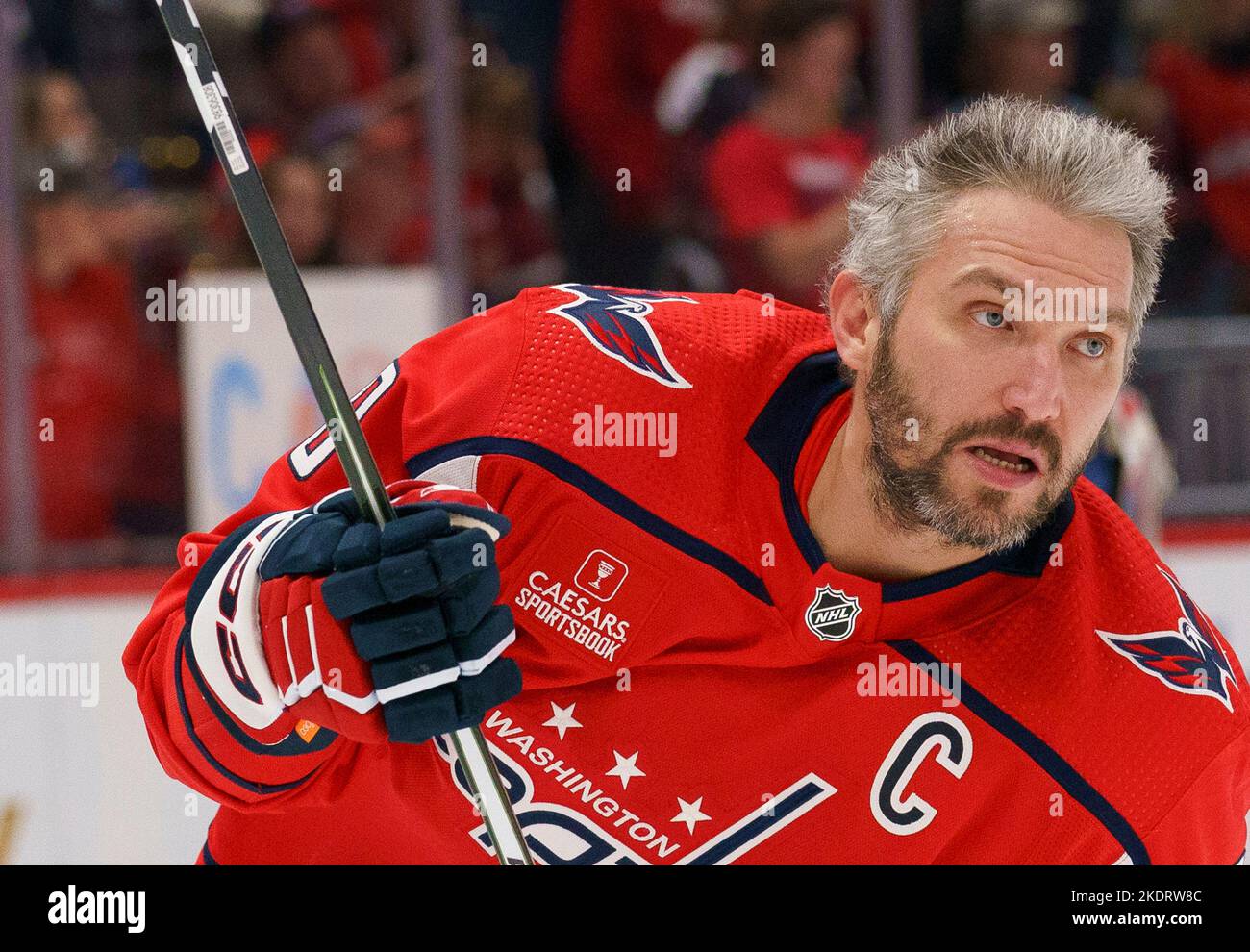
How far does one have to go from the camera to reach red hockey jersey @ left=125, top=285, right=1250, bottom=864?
187cm

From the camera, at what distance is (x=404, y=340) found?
4133mm

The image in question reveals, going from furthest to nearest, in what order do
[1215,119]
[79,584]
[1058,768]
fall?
[1215,119] < [79,584] < [1058,768]

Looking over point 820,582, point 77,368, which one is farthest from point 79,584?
point 820,582

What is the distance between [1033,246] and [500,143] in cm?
266

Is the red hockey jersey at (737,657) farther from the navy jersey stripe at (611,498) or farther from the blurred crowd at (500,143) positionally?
the blurred crowd at (500,143)

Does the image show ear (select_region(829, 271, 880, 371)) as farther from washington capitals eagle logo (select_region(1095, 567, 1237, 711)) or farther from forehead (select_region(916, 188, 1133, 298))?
washington capitals eagle logo (select_region(1095, 567, 1237, 711))

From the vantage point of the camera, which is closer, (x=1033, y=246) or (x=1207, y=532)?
(x=1033, y=246)

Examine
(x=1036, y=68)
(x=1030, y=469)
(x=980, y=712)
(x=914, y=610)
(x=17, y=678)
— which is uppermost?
(x=1036, y=68)

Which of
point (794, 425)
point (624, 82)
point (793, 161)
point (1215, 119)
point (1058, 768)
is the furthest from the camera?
point (1215, 119)

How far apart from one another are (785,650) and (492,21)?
272 cm

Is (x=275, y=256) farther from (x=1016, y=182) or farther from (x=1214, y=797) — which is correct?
(x=1214, y=797)

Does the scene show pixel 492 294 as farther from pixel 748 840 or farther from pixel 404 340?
pixel 748 840

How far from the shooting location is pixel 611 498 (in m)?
1.93

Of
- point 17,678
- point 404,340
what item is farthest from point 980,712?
point 404,340
